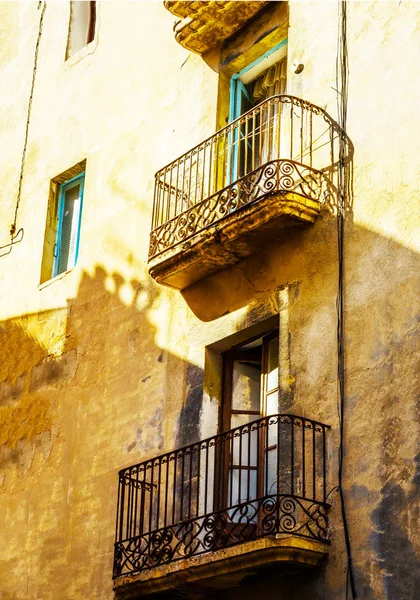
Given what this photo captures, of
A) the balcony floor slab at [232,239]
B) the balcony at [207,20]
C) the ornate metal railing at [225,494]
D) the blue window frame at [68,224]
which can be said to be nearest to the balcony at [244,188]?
the balcony floor slab at [232,239]

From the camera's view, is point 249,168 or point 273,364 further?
point 249,168

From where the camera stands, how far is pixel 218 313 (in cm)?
1274

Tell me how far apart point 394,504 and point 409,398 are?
0.87 metres

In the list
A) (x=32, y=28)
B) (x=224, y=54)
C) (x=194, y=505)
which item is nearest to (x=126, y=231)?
(x=224, y=54)

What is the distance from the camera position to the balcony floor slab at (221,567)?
10.4m

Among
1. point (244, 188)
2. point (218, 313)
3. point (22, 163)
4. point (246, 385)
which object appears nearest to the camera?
point (244, 188)

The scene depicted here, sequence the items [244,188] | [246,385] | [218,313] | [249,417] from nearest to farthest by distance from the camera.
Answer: [244,188]
[249,417]
[246,385]
[218,313]

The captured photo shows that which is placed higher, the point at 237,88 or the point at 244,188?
the point at 237,88

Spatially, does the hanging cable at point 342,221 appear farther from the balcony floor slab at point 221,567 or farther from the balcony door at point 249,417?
the balcony door at point 249,417

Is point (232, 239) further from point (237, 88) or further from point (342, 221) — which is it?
point (237, 88)

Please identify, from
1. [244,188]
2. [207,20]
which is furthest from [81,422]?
[207,20]

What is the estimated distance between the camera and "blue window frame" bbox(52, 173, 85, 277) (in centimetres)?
1545

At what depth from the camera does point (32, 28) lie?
58.6ft

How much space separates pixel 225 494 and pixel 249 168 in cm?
358
